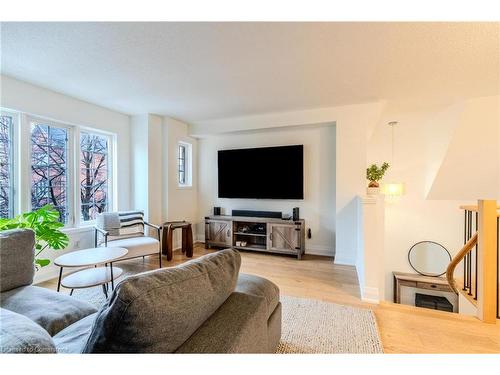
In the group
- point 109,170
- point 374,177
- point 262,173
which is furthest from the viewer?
point 262,173

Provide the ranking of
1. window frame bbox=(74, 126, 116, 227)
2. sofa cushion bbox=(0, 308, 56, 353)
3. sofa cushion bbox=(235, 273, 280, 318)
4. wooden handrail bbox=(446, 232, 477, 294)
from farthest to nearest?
window frame bbox=(74, 126, 116, 227), wooden handrail bbox=(446, 232, 477, 294), sofa cushion bbox=(235, 273, 280, 318), sofa cushion bbox=(0, 308, 56, 353)

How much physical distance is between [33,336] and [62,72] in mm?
2669

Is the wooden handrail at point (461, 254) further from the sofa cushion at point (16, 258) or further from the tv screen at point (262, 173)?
the sofa cushion at point (16, 258)

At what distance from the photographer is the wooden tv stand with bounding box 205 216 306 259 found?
361cm

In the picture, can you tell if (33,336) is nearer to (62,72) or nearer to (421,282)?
(62,72)

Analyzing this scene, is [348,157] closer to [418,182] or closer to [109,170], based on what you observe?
[418,182]

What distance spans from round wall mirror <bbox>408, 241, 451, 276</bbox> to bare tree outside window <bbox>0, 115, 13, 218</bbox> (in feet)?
19.8

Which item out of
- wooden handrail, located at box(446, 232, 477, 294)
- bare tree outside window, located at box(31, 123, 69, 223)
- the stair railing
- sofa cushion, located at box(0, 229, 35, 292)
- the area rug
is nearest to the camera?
sofa cushion, located at box(0, 229, 35, 292)

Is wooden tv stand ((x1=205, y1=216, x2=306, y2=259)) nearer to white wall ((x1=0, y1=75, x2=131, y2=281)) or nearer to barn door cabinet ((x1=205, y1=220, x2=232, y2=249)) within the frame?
barn door cabinet ((x1=205, y1=220, x2=232, y2=249))

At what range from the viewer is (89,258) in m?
2.14

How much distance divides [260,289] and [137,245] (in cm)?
211

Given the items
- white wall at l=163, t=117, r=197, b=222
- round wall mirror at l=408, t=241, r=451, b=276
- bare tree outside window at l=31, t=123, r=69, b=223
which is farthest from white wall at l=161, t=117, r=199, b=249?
round wall mirror at l=408, t=241, r=451, b=276

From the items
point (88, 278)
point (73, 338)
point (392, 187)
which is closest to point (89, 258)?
point (88, 278)

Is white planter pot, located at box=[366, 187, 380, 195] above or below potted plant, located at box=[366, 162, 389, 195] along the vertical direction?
below
